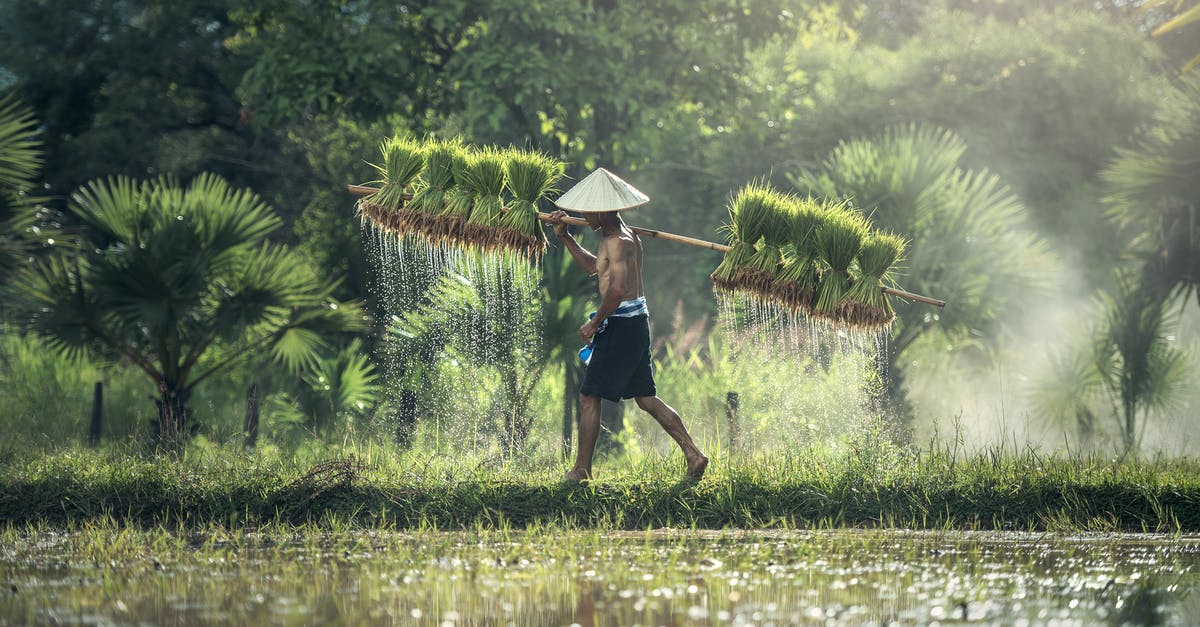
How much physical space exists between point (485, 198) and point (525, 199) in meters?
0.28

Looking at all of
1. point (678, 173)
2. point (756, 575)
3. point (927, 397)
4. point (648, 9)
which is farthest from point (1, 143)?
point (678, 173)

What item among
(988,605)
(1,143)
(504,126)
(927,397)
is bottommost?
(988,605)

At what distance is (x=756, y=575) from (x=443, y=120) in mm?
11702

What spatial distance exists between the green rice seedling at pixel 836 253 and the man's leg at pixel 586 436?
67.9 inches

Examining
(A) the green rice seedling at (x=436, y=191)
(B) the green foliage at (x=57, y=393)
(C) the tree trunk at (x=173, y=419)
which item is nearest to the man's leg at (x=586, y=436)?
(A) the green rice seedling at (x=436, y=191)

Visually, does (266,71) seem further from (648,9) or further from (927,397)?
(927,397)

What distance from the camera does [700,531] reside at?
28.4 ft

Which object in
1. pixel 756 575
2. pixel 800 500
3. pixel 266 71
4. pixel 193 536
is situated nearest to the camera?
pixel 756 575

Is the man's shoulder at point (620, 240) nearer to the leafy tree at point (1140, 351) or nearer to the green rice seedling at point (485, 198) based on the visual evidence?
the green rice seedling at point (485, 198)

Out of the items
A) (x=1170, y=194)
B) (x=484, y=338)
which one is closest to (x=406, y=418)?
(x=484, y=338)

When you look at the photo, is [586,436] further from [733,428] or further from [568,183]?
[568,183]

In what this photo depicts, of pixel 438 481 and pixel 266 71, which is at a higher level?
pixel 266 71

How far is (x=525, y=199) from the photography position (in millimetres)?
10258

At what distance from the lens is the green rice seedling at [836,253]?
9961 mm
